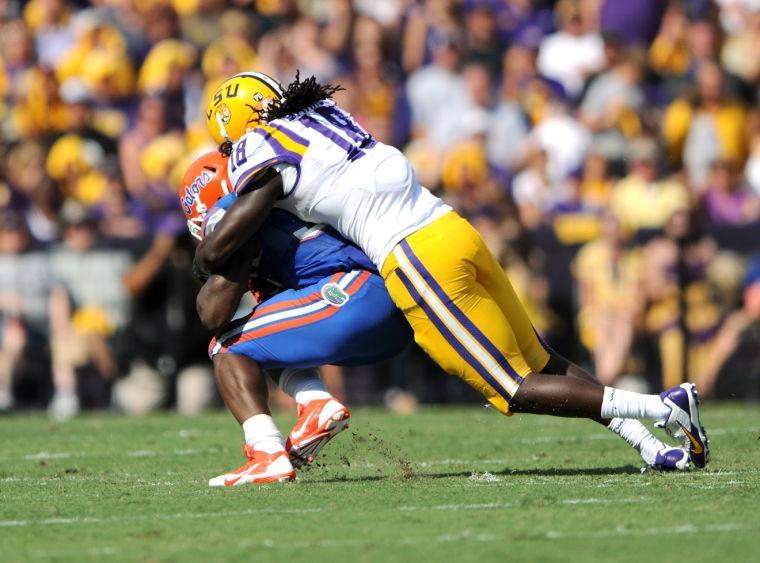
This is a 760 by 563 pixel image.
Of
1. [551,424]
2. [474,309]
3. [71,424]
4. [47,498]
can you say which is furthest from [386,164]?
[71,424]

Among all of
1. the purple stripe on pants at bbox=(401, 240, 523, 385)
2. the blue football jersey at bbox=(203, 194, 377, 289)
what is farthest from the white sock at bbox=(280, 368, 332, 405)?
the purple stripe on pants at bbox=(401, 240, 523, 385)

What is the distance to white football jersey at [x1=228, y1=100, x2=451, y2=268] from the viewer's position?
648cm

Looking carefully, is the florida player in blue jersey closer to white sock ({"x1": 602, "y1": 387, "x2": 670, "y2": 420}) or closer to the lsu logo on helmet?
the lsu logo on helmet

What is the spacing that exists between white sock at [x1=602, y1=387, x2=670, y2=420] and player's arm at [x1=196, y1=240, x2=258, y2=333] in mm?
1736

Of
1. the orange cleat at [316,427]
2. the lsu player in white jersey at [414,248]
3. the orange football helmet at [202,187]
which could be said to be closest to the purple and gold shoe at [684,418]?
the lsu player in white jersey at [414,248]

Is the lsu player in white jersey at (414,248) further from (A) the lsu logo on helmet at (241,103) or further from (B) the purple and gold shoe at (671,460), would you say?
(A) the lsu logo on helmet at (241,103)

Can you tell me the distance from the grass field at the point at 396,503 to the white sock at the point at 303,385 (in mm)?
397

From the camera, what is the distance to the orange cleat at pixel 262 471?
6.66 m

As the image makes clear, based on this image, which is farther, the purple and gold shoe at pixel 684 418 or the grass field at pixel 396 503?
the purple and gold shoe at pixel 684 418

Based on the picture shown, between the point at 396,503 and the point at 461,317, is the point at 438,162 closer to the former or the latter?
the point at 461,317

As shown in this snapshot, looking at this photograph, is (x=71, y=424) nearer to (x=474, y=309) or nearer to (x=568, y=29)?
(x=474, y=309)

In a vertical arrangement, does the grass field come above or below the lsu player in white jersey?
below

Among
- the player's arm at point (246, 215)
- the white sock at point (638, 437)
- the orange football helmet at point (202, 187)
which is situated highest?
the orange football helmet at point (202, 187)

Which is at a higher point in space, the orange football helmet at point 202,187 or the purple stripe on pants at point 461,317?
the orange football helmet at point 202,187
